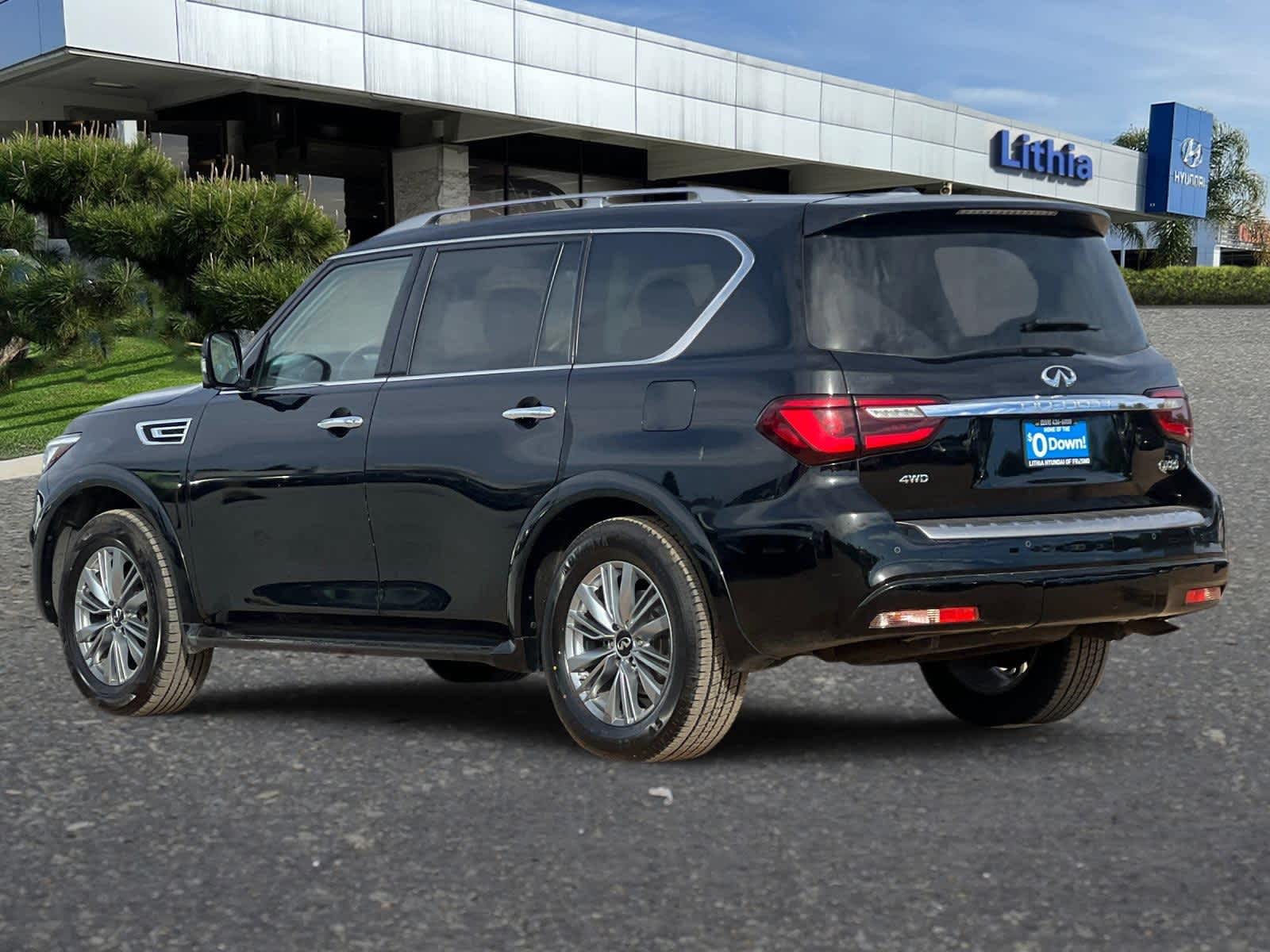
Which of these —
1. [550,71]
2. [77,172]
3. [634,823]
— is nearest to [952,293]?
[634,823]

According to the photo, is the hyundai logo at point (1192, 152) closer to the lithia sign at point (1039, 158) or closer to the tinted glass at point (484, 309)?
the lithia sign at point (1039, 158)

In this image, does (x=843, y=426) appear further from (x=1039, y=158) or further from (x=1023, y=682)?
(x=1039, y=158)

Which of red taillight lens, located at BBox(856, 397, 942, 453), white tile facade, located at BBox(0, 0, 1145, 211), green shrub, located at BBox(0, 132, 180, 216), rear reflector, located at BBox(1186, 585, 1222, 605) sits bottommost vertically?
rear reflector, located at BBox(1186, 585, 1222, 605)

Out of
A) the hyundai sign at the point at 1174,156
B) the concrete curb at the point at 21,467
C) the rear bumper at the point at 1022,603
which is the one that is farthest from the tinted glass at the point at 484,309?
the hyundai sign at the point at 1174,156

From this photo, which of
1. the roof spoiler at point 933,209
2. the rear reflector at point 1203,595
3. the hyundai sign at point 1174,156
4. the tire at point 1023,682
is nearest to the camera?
the roof spoiler at point 933,209

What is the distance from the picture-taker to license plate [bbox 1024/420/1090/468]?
5.39 metres

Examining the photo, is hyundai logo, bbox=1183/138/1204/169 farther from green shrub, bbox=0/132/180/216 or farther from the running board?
the running board

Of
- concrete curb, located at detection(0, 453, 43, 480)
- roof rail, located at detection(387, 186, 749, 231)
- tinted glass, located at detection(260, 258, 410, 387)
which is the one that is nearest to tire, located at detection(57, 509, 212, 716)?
tinted glass, located at detection(260, 258, 410, 387)

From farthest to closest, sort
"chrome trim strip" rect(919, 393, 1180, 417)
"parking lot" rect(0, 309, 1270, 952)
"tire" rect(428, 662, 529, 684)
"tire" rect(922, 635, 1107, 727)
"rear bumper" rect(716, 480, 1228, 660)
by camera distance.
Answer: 1. "tire" rect(428, 662, 529, 684)
2. "tire" rect(922, 635, 1107, 727)
3. "chrome trim strip" rect(919, 393, 1180, 417)
4. "rear bumper" rect(716, 480, 1228, 660)
5. "parking lot" rect(0, 309, 1270, 952)

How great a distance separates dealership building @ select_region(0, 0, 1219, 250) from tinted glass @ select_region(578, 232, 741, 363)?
2182 centimetres

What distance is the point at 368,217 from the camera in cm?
3406

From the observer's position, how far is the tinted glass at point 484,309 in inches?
242

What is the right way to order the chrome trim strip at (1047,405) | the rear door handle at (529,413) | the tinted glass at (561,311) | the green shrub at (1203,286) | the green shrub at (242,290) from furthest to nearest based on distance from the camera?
the green shrub at (1203,286) < the green shrub at (242,290) < the tinted glass at (561,311) < the rear door handle at (529,413) < the chrome trim strip at (1047,405)

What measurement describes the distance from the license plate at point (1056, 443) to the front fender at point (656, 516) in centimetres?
106
